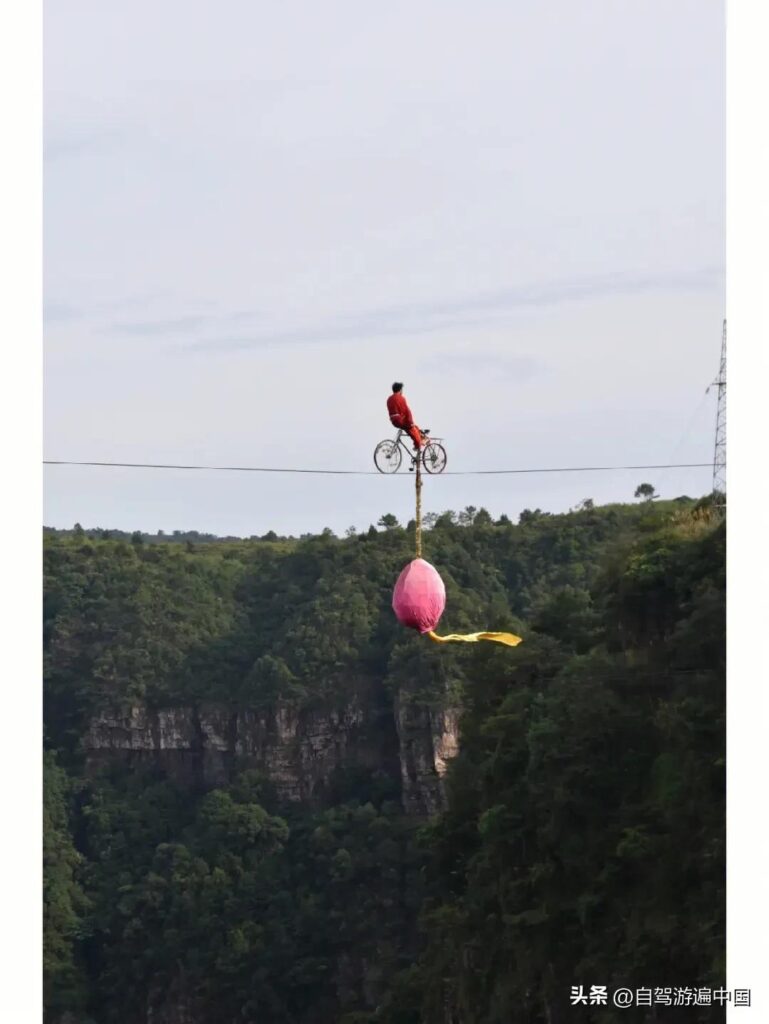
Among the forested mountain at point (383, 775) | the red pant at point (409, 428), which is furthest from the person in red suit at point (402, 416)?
the forested mountain at point (383, 775)

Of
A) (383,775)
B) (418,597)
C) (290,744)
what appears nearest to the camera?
(418,597)

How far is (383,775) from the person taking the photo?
5566cm

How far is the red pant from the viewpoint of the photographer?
10.9m

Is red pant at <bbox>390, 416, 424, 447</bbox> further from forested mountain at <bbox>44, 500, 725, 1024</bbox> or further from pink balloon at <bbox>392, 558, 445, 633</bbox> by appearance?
forested mountain at <bbox>44, 500, 725, 1024</bbox>

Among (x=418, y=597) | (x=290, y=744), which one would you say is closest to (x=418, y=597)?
(x=418, y=597)

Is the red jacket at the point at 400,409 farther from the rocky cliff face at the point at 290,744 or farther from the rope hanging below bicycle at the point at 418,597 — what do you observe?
the rocky cliff face at the point at 290,744

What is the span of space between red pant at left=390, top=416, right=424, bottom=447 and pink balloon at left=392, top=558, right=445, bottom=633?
2.26 feet

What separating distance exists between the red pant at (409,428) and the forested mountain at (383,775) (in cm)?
864

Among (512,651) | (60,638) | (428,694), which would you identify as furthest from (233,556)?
(512,651)

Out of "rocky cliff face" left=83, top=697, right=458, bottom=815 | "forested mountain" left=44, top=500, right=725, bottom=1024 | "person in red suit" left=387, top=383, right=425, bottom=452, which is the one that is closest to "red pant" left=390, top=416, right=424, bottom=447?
"person in red suit" left=387, top=383, right=425, bottom=452

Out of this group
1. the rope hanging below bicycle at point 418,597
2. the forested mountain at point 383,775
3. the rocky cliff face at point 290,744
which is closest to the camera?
the rope hanging below bicycle at point 418,597

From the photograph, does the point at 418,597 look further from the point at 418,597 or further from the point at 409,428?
the point at 409,428

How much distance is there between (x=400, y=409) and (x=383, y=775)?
149 feet

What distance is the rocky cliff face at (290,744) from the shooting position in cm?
5278
